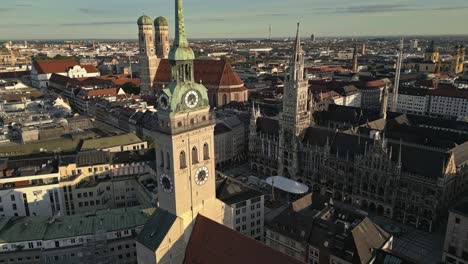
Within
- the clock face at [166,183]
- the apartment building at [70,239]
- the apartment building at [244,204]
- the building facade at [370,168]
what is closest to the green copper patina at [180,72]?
the clock face at [166,183]

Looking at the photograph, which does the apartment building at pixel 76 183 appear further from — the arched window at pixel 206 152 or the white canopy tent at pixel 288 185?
the arched window at pixel 206 152

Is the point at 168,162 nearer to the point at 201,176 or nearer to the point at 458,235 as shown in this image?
the point at 201,176

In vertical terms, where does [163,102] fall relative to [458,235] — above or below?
above

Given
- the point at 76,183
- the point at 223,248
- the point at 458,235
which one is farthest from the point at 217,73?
the point at 223,248

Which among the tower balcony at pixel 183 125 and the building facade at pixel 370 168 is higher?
the tower balcony at pixel 183 125

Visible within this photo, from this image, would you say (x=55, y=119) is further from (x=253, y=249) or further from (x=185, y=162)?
(x=253, y=249)

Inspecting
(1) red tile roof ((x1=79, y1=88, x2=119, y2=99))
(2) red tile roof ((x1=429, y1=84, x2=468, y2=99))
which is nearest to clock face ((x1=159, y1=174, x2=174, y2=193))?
(1) red tile roof ((x1=79, y1=88, x2=119, y2=99))
